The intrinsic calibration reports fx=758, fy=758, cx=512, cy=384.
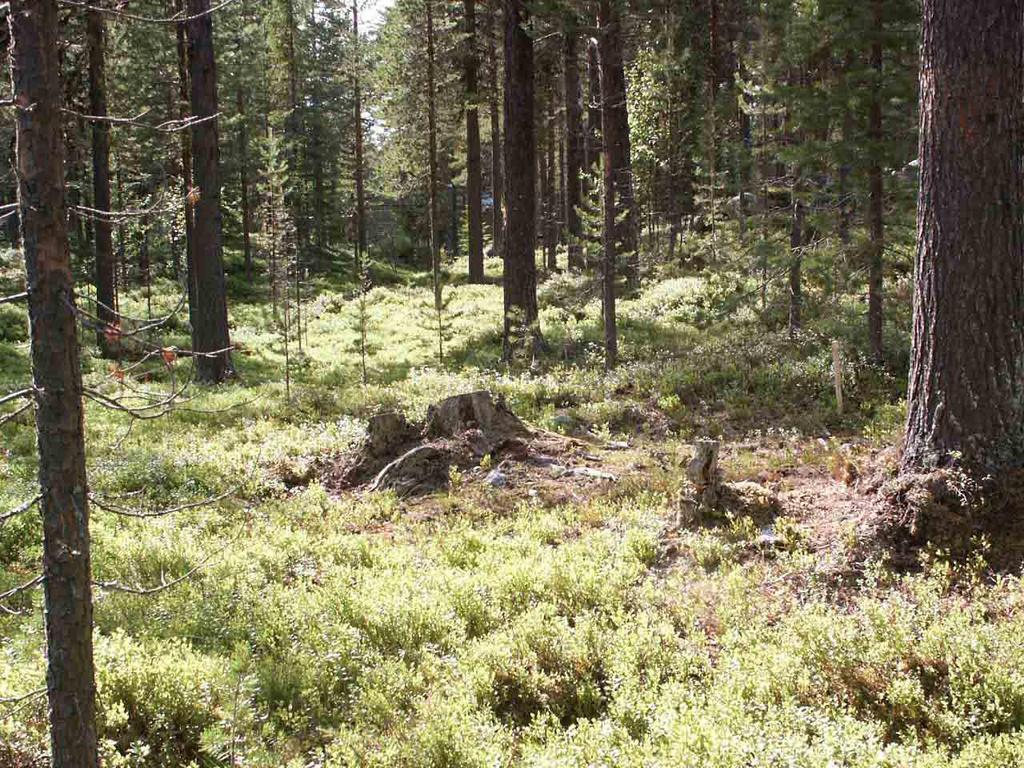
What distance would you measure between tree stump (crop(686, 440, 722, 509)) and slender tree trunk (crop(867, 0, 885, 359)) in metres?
6.58

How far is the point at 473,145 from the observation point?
97.8ft

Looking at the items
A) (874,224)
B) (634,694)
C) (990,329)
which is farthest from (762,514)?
(874,224)

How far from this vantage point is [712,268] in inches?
862

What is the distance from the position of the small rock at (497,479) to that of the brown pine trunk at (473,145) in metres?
19.2

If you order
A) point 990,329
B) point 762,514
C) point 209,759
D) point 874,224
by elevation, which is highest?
point 874,224

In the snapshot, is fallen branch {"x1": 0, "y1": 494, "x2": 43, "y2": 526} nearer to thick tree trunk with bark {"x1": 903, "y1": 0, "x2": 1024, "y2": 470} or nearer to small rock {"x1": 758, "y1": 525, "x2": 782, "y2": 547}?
small rock {"x1": 758, "y1": 525, "x2": 782, "y2": 547}

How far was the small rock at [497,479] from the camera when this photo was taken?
931cm

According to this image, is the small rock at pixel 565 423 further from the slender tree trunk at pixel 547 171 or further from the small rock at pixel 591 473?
the slender tree trunk at pixel 547 171

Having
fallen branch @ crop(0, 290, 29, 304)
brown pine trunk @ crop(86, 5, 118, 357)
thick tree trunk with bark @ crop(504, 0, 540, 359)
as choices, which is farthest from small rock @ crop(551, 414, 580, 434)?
brown pine trunk @ crop(86, 5, 118, 357)

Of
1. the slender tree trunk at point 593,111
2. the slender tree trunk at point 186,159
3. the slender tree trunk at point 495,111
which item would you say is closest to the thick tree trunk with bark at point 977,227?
the slender tree trunk at point 186,159

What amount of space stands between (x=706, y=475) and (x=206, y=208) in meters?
12.9

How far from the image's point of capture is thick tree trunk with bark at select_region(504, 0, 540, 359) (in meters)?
16.3

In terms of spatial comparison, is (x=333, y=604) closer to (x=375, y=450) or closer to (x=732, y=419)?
(x=375, y=450)

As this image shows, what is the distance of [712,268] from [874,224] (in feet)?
30.8
